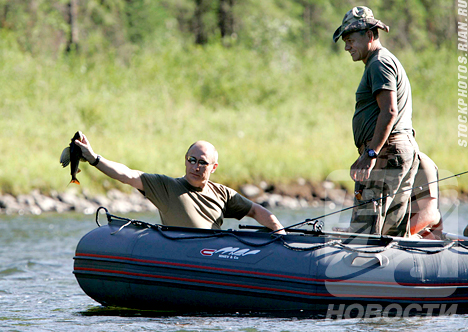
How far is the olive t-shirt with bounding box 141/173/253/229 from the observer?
14.9 ft

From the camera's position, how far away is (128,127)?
1667cm

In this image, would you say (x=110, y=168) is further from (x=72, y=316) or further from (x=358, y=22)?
(x=358, y=22)

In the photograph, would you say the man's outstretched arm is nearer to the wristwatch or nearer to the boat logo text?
the boat logo text

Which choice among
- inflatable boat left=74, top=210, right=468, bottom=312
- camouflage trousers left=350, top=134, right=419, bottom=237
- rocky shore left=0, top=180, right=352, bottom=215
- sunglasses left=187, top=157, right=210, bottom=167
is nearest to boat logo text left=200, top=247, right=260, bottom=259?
inflatable boat left=74, top=210, right=468, bottom=312

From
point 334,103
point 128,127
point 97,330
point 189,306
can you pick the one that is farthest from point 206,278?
point 334,103

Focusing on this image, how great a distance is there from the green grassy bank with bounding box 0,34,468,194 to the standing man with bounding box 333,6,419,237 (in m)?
9.37

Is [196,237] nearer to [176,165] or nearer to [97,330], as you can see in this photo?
[97,330]

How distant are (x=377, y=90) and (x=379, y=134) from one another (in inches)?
11.6

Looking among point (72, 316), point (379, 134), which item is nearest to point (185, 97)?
point (72, 316)

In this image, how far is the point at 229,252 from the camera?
4.45 m

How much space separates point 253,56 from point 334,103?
10.7 feet

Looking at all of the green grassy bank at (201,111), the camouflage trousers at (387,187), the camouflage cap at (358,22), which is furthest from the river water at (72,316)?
the green grassy bank at (201,111)

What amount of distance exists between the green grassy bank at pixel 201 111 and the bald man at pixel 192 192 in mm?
8670

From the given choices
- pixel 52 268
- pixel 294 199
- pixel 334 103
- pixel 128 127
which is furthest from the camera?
pixel 334 103
